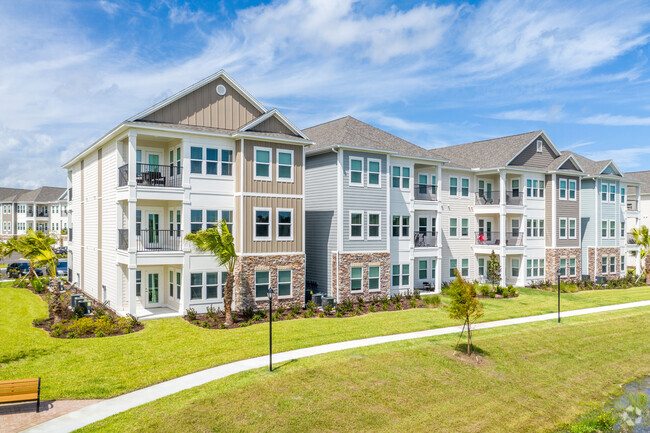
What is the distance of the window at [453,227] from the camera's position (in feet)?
113

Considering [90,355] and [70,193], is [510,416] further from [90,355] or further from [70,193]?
[70,193]

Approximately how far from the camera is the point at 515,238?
36.0 meters

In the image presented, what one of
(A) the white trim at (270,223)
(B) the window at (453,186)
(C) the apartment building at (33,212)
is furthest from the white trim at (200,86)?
(C) the apartment building at (33,212)

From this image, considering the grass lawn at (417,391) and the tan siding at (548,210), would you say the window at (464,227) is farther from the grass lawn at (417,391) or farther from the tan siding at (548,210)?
the grass lawn at (417,391)

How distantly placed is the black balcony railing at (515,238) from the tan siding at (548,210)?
2.72 metres

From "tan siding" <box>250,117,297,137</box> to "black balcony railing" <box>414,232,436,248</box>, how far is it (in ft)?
37.7

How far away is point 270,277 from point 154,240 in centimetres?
624

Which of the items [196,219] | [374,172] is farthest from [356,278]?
[196,219]

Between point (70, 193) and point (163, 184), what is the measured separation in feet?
54.6

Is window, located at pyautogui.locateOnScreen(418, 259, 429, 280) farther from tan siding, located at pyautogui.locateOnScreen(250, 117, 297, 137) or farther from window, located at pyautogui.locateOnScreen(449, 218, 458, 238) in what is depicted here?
tan siding, located at pyautogui.locateOnScreen(250, 117, 297, 137)

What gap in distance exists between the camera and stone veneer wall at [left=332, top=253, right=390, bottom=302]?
26.2 metres

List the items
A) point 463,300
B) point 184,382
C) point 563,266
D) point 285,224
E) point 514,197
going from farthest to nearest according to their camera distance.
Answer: point 563,266, point 514,197, point 285,224, point 463,300, point 184,382

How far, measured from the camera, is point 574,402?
16094 mm

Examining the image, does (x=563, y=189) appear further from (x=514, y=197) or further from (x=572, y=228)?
(x=514, y=197)
